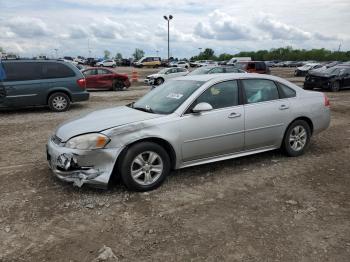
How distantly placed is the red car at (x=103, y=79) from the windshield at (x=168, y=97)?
1472cm

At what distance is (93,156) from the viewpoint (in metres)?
4.51

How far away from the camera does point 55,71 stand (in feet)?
38.8

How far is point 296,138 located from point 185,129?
2389 millimetres

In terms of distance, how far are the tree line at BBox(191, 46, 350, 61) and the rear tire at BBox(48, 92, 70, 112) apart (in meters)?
95.8

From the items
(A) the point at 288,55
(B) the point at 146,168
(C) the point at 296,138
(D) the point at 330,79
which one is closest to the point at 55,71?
(B) the point at 146,168

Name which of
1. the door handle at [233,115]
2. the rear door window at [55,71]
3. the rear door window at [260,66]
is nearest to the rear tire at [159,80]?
the rear door window at [260,66]

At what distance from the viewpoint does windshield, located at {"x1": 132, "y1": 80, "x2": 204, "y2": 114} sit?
17.3 ft

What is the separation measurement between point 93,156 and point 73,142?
365mm

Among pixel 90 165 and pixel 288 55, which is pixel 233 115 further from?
pixel 288 55

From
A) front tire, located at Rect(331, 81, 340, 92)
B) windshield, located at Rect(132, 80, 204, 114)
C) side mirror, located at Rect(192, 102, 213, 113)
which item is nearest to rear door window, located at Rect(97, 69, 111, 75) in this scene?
front tire, located at Rect(331, 81, 340, 92)

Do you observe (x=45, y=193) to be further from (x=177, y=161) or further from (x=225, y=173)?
(x=225, y=173)

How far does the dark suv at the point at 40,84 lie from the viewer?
11.0 m

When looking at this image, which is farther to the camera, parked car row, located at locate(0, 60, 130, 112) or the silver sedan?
parked car row, located at locate(0, 60, 130, 112)

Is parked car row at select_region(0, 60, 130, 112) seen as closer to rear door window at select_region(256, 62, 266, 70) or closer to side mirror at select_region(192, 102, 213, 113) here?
side mirror at select_region(192, 102, 213, 113)
